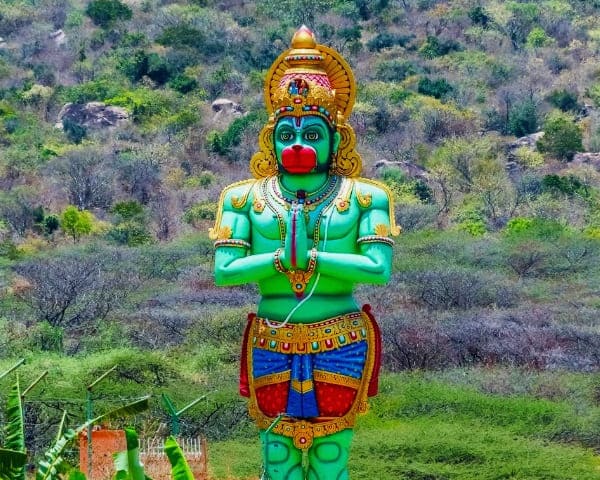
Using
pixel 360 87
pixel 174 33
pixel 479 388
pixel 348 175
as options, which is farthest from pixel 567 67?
pixel 348 175

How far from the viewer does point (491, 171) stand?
33.0m

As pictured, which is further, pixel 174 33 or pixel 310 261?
pixel 174 33

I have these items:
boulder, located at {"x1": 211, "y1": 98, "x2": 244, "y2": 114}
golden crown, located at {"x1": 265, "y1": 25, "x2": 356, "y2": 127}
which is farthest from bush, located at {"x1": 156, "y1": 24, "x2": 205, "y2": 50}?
golden crown, located at {"x1": 265, "y1": 25, "x2": 356, "y2": 127}

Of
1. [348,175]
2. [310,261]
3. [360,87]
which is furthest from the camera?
[360,87]

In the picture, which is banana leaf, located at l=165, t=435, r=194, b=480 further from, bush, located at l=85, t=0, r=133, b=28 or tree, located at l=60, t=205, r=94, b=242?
bush, located at l=85, t=0, r=133, b=28

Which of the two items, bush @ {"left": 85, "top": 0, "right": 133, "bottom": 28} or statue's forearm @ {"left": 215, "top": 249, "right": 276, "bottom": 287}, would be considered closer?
statue's forearm @ {"left": 215, "top": 249, "right": 276, "bottom": 287}

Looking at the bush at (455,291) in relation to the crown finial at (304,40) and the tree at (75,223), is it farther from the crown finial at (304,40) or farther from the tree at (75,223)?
the crown finial at (304,40)

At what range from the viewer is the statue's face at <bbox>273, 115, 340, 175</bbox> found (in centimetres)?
739

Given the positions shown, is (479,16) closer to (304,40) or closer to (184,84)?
(184,84)

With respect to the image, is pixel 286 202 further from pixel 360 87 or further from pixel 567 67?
pixel 567 67

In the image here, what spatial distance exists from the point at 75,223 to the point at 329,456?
21980 mm

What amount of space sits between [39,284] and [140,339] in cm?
284

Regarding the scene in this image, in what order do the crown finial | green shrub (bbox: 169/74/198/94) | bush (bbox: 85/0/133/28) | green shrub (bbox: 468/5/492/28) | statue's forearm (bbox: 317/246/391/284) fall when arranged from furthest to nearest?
bush (bbox: 85/0/133/28) → green shrub (bbox: 468/5/492/28) → green shrub (bbox: 169/74/198/94) → the crown finial → statue's forearm (bbox: 317/246/391/284)

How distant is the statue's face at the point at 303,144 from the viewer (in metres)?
7.39
